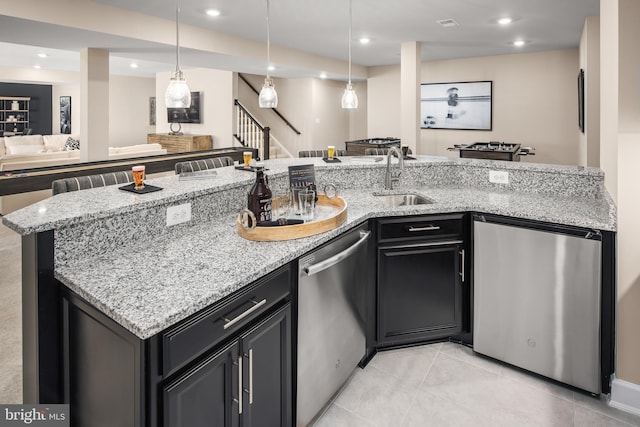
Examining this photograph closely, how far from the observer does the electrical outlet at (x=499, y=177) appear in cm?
291

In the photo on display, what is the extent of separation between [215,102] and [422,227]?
7678 millimetres

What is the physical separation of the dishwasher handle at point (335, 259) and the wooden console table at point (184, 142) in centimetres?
Result: 755

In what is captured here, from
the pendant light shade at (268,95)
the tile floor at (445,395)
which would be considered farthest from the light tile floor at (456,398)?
the pendant light shade at (268,95)

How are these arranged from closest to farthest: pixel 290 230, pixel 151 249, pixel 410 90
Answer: pixel 151 249, pixel 290 230, pixel 410 90

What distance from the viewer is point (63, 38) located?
14.8 feet

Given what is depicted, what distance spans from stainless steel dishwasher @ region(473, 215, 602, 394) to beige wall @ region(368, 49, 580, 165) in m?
5.87

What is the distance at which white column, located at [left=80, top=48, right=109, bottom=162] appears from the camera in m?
5.27

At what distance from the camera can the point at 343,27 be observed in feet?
16.9

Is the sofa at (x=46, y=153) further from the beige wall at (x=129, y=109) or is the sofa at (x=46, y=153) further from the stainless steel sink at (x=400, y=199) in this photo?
the stainless steel sink at (x=400, y=199)

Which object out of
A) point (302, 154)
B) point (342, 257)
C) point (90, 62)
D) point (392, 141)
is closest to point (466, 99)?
point (392, 141)

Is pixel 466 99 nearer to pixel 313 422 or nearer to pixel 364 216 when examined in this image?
pixel 364 216

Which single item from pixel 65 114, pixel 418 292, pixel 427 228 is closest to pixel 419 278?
pixel 418 292

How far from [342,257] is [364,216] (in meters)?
0.37

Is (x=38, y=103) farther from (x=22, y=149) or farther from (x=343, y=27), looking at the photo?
(x=343, y=27)
